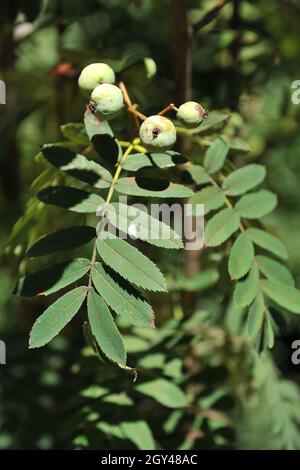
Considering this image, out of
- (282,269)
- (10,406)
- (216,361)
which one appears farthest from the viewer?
(216,361)

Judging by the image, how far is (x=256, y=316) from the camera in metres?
0.92

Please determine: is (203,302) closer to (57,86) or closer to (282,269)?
(57,86)

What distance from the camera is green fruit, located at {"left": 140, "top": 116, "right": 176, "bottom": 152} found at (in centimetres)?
80

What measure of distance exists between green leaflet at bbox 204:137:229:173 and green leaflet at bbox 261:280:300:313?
0.61ft

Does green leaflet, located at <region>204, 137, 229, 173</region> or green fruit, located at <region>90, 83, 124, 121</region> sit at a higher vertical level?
green fruit, located at <region>90, 83, 124, 121</region>

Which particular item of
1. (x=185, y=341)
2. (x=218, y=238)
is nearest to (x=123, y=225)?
(x=218, y=238)

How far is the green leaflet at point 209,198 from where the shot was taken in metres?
0.97

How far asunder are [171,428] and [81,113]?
57 centimetres

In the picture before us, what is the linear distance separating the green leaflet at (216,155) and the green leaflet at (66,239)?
→ 0.22 meters

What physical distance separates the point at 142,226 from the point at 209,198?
A: 6.9 inches

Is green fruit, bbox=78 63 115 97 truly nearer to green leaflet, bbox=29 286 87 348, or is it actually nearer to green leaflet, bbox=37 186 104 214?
green leaflet, bbox=37 186 104 214

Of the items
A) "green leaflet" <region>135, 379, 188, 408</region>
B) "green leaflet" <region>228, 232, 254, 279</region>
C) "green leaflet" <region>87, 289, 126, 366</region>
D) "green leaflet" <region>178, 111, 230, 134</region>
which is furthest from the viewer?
"green leaflet" <region>135, 379, 188, 408</region>

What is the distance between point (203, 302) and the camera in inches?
77.8

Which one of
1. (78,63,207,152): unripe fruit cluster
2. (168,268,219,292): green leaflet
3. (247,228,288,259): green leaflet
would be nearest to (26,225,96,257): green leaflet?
(78,63,207,152): unripe fruit cluster
